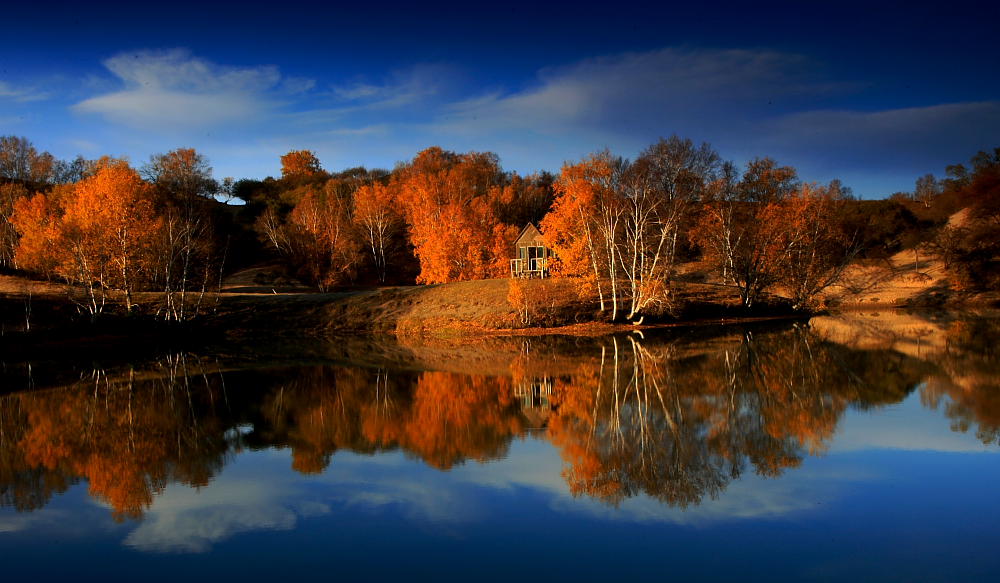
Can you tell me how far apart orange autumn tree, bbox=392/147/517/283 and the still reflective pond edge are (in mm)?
32477

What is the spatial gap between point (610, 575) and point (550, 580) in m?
0.66

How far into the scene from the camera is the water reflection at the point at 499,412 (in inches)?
420

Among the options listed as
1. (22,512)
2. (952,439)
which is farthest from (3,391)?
(952,439)

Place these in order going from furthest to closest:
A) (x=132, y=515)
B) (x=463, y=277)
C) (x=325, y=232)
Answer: (x=325, y=232) < (x=463, y=277) < (x=132, y=515)

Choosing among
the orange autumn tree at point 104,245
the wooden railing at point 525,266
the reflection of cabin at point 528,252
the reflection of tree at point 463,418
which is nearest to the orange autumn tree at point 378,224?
the wooden railing at point 525,266

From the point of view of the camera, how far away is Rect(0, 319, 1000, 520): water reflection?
10.7 metres

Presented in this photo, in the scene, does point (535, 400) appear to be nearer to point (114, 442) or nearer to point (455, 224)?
point (114, 442)

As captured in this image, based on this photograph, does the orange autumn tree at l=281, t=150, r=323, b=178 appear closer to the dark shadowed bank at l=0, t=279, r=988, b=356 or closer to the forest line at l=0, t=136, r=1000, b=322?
the forest line at l=0, t=136, r=1000, b=322

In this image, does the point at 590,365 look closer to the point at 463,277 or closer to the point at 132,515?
the point at 132,515

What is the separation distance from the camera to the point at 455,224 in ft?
182

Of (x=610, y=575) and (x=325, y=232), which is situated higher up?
(x=325, y=232)

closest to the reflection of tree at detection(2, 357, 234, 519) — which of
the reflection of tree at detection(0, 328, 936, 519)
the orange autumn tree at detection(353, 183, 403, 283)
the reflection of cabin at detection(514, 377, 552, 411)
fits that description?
the reflection of tree at detection(0, 328, 936, 519)

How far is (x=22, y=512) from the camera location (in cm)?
928

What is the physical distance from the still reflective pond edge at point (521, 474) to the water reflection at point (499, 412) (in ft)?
0.26
